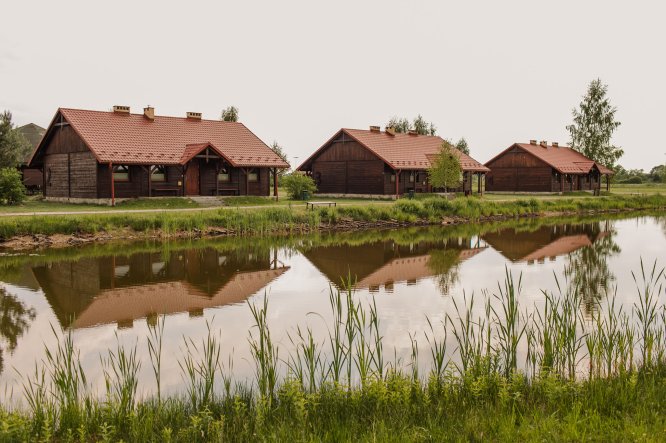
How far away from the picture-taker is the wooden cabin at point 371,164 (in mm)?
43312

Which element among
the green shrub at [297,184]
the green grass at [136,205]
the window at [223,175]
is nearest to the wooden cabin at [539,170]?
the green shrub at [297,184]

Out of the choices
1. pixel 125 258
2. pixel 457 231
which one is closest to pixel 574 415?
pixel 125 258

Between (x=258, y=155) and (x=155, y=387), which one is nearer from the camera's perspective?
(x=155, y=387)

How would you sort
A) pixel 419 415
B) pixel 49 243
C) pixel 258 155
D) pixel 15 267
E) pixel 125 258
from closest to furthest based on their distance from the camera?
1. pixel 419 415
2. pixel 15 267
3. pixel 125 258
4. pixel 49 243
5. pixel 258 155

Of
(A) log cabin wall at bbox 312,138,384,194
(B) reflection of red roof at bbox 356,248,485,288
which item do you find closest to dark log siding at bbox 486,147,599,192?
(A) log cabin wall at bbox 312,138,384,194

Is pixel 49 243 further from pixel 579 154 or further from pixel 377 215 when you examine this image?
pixel 579 154

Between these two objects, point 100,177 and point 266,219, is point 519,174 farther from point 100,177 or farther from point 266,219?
point 100,177

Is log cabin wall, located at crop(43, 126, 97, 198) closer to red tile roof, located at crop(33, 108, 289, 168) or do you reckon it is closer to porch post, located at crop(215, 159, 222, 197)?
red tile roof, located at crop(33, 108, 289, 168)

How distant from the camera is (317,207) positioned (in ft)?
99.9

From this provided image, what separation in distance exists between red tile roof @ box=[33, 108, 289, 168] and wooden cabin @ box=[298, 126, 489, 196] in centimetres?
799

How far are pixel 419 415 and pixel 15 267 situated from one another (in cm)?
1490

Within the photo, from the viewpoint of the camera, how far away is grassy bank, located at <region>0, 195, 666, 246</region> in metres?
22.8

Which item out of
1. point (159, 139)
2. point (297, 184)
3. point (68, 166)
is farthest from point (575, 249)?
point (68, 166)

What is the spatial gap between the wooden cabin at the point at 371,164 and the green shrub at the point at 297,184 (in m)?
5.72
